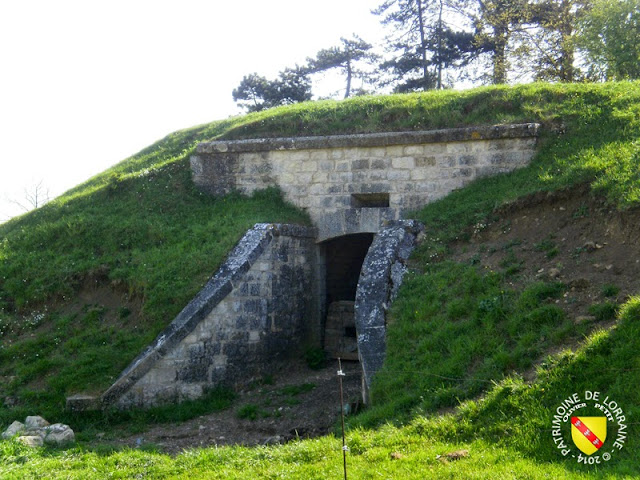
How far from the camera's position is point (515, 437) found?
16.4 ft

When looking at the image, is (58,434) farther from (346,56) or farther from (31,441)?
(346,56)

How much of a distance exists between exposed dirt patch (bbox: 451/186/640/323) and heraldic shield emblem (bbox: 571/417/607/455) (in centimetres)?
147

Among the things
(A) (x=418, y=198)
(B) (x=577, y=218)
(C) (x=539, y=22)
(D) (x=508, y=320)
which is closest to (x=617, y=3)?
(C) (x=539, y=22)

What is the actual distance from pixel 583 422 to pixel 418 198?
6.56 metres

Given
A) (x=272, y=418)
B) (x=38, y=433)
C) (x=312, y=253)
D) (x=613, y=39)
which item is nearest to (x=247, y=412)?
(x=272, y=418)

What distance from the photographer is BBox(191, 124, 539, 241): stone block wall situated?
35.5ft

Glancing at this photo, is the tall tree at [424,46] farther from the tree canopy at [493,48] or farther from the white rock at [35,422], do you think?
the white rock at [35,422]

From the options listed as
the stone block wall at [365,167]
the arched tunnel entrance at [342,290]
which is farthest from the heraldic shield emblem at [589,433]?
the stone block wall at [365,167]

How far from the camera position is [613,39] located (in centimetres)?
1599

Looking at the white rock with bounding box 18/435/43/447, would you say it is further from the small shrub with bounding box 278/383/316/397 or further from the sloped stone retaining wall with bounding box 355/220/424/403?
the sloped stone retaining wall with bounding box 355/220/424/403

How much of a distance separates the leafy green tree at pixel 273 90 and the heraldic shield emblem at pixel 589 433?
2183cm

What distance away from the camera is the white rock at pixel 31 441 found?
21.9 feet

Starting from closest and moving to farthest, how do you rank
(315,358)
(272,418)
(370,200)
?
(272,418)
(315,358)
(370,200)

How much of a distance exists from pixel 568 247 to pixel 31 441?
6605 millimetres
